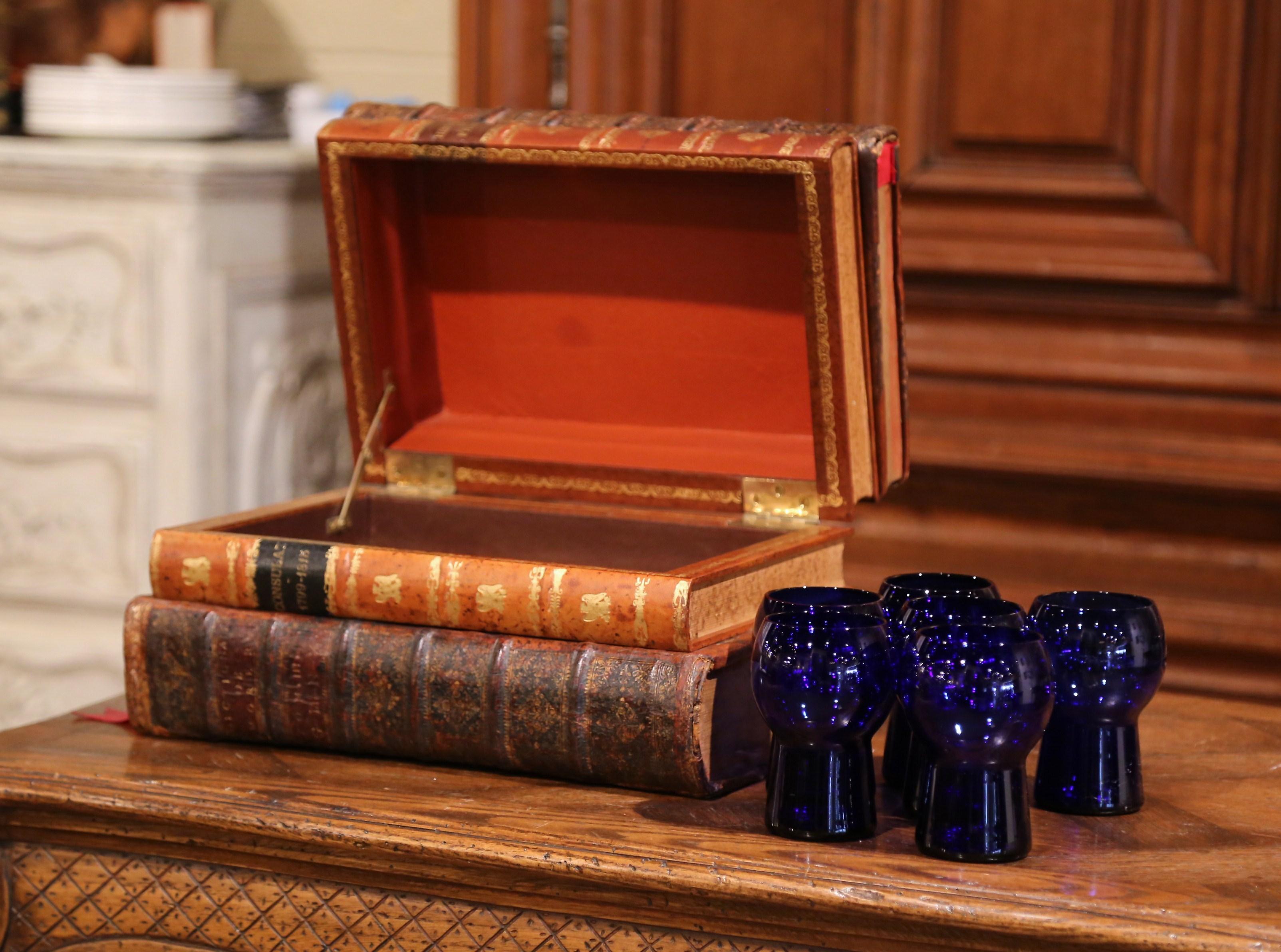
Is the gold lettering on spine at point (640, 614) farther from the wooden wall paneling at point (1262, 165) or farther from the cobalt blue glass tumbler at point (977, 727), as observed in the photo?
the wooden wall paneling at point (1262, 165)

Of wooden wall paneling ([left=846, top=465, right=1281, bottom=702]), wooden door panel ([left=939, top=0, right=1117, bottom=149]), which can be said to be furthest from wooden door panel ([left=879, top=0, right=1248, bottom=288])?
wooden wall paneling ([left=846, top=465, right=1281, bottom=702])

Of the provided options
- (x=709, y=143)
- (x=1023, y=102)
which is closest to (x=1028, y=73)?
(x=1023, y=102)

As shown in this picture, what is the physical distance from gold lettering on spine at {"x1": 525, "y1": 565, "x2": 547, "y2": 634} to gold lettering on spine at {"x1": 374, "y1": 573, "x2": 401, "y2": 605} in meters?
0.10

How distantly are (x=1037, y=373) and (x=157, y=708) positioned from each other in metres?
1.16

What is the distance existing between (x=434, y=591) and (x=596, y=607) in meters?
0.13

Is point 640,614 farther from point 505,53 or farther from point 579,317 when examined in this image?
point 505,53

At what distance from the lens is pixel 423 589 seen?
1.22 m

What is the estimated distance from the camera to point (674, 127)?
1339mm

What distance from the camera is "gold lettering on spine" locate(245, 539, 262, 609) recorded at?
4.16 ft

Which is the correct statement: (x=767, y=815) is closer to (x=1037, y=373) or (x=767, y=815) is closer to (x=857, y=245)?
(x=857, y=245)

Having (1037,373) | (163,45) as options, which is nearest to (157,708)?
(1037,373)

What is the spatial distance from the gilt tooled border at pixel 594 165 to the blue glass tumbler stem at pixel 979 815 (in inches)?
13.9

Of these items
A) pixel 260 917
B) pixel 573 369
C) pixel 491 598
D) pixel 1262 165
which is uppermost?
pixel 1262 165

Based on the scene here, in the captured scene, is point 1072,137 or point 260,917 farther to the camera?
point 1072,137
